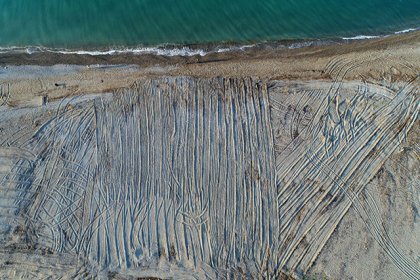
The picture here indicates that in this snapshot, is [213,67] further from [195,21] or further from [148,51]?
[148,51]

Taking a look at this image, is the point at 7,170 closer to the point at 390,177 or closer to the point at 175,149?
the point at 175,149

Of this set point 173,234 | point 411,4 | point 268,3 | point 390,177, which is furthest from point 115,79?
point 411,4

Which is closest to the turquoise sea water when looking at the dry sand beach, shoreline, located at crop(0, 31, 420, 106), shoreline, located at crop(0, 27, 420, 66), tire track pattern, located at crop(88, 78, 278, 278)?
shoreline, located at crop(0, 27, 420, 66)

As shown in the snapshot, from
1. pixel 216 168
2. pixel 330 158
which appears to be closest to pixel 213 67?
pixel 216 168

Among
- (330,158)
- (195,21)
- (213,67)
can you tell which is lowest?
(330,158)

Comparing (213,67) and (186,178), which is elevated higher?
(213,67)

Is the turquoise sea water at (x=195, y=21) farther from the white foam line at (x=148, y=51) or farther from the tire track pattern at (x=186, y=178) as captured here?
the tire track pattern at (x=186, y=178)
